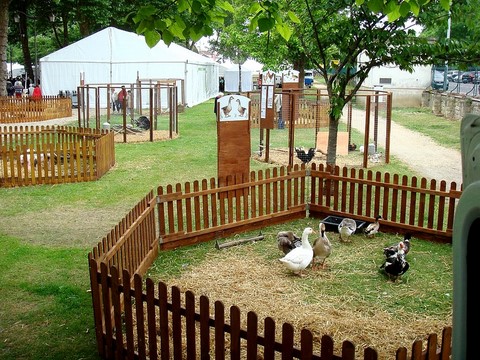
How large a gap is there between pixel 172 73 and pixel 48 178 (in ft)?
71.4

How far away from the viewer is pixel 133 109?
24594 millimetres

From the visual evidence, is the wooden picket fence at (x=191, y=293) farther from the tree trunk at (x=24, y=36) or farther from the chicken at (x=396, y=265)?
the tree trunk at (x=24, y=36)

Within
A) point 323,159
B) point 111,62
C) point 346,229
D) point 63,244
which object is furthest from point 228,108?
point 111,62

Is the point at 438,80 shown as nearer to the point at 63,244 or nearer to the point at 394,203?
the point at 394,203

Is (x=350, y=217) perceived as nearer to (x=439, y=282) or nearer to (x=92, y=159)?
(x=439, y=282)

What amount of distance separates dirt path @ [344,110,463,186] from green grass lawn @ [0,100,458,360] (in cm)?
72

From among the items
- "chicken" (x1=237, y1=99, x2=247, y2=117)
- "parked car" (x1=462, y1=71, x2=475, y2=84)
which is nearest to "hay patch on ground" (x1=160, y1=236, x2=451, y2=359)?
"chicken" (x1=237, y1=99, x2=247, y2=117)

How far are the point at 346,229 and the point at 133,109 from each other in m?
17.9

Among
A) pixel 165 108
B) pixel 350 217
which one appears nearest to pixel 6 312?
pixel 350 217

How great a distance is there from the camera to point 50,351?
512cm

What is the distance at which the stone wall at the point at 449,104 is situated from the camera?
24391 millimetres

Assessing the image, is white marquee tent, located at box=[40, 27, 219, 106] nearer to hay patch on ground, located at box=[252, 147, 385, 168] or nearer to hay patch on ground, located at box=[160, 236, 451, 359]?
hay patch on ground, located at box=[252, 147, 385, 168]

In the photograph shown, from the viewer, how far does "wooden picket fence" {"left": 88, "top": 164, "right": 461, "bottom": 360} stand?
391 cm

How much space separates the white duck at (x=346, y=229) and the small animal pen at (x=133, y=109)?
12.5 m
